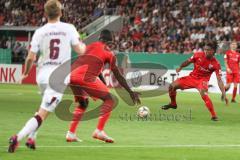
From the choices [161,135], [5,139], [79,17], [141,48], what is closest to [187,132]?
[161,135]

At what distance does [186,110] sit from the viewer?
22406mm

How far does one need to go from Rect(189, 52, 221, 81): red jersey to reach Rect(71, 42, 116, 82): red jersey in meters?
6.08

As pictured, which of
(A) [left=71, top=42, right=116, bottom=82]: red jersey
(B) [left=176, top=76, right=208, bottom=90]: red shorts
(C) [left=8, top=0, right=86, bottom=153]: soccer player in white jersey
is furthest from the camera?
(B) [left=176, top=76, right=208, bottom=90]: red shorts

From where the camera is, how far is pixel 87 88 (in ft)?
44.0

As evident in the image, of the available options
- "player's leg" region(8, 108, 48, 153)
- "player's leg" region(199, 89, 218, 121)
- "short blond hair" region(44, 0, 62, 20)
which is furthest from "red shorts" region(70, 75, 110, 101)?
"player's leg" region(199, 89, 218, 121)

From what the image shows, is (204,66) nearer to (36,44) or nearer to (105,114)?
(105,114)

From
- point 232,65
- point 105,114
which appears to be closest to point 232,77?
point 232,65

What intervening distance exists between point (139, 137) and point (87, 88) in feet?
5.56

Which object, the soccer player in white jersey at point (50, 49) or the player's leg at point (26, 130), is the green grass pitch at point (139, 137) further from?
the soccer player in white jersey at point (50, 49)

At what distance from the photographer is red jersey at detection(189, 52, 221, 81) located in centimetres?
1909

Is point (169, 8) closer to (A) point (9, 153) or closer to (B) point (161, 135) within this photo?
(B) point (161, 135)

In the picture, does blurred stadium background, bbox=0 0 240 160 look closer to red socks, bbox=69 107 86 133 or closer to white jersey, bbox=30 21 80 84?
red socks, bbox=69 107 86 133

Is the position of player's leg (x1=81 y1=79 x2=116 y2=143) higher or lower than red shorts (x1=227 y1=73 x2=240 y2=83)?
higher

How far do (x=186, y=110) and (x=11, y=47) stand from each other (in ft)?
80.1
